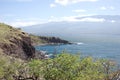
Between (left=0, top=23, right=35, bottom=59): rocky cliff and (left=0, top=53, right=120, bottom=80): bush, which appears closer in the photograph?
(left=0, top=53, right=120, bottom=80): bush

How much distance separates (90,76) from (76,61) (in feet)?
9.82

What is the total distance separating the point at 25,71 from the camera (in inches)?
2336

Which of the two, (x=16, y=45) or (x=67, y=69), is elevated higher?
(x=67, y=69)

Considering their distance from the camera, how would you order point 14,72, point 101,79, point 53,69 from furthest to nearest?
1. point 14,72
2. point 101,79
3. point 53,69

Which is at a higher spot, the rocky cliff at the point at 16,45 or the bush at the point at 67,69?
the bush at the point at 67,69

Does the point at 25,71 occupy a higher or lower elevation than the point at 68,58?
lower

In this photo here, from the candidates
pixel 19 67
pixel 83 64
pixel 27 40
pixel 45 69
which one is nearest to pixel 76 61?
pixel 83 64

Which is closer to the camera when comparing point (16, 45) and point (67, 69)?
point (67, 69)

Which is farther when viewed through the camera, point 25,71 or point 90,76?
point 25,71

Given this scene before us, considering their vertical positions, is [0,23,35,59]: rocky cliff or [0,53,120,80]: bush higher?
[0,53,120,80]: bush

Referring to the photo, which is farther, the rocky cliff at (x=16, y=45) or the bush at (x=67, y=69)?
the rocky cliff at (x=16, y=45)

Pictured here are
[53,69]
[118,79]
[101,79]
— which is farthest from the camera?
[101,79]

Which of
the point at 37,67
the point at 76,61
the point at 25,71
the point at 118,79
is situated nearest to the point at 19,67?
the point at 25,71

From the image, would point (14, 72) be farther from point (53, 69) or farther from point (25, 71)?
point (53, 69)
